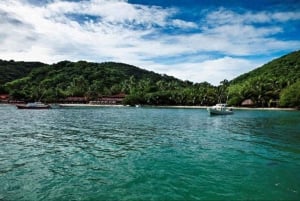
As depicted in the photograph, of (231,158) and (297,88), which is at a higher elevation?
(297,88)

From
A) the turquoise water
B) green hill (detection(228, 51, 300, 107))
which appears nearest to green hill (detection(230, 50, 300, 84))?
green hill (detection(228, 51, 300, 107))

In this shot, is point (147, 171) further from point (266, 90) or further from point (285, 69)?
point (285, 69)

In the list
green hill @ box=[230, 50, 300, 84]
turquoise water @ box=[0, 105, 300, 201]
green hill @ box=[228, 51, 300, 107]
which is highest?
green hill @ box=[230, 50, 300, 84]

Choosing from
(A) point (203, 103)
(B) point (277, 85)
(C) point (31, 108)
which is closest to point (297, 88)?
(B) point (277, 85)

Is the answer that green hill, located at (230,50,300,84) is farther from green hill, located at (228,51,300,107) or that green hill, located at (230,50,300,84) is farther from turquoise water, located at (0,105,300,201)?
turquoise water, located at (0,105,300,201)

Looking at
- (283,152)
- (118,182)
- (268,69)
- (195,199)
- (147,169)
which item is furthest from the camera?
(268,69)

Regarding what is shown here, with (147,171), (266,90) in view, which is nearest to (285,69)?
(266,90)

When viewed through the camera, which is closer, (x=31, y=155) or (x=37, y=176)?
(x=37, y=176)

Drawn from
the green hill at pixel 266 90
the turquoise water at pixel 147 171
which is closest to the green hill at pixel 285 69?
the green hill at pixel 266 90

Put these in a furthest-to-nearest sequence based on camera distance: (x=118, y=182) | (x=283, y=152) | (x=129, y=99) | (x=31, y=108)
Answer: (x=129, y=99)
(x=31, y=108)
(x=283, y=152)
(x=118, y=182)

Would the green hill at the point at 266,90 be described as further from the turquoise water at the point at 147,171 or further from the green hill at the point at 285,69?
the turquoise water at the point at 147,171

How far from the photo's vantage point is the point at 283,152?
2308 centimetres

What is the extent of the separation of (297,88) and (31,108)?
108098mm

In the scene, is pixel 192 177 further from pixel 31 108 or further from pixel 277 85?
pixel 277 85
